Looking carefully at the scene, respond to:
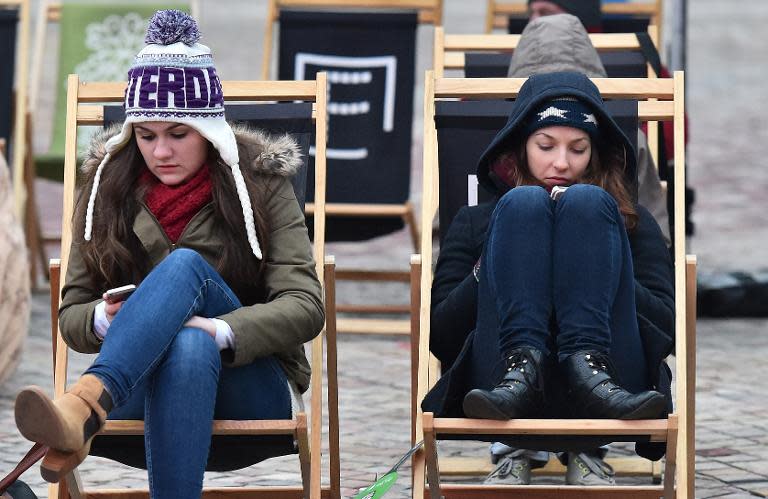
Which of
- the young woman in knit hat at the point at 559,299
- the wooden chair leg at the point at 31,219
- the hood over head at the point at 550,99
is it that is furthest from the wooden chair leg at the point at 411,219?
the young woman in knit hat at the point at 559,299

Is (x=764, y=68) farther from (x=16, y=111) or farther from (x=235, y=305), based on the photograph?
(x=235, y=305)

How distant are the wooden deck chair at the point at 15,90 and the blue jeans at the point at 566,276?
414cm

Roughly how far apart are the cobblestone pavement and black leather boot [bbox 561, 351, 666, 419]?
966 mm

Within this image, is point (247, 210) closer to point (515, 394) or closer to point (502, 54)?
point (515, 394)

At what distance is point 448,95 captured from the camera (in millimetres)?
4543

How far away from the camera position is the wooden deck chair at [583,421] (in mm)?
3738

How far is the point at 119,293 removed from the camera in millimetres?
3846

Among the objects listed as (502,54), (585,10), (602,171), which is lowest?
(602,171)

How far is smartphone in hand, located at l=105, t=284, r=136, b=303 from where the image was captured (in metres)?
3.84

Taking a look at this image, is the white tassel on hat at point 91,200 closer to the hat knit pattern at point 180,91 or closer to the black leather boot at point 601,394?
the hat knit pattern at point 180,91

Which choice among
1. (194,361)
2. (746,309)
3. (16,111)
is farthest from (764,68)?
(194,361)

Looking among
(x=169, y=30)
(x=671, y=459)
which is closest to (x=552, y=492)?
(x=671, y=459)

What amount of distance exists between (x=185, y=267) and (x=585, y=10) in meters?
3.24

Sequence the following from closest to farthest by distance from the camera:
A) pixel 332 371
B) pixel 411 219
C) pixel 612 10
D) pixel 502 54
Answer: pixel 332 371 < pixel 502 54 < pixel 411 219 < pixel 612 10
